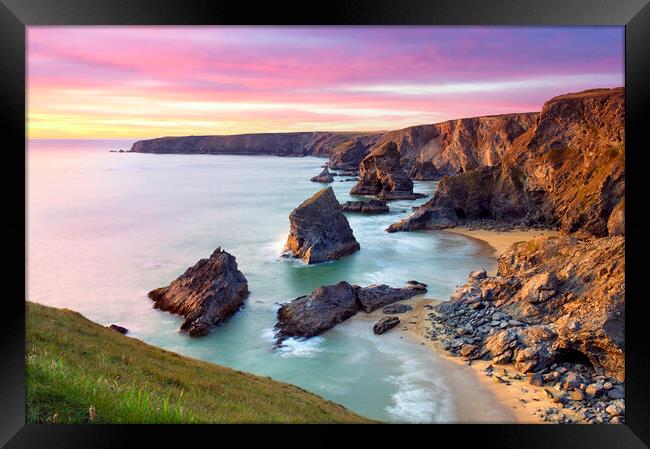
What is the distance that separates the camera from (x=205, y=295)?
2197cm

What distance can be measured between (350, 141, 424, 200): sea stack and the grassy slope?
51760 millimetres

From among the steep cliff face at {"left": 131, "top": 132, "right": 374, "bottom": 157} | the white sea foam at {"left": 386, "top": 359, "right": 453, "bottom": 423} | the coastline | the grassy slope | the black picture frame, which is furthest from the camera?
the steep cliff face at {"left": 131, "top": 132, "right": 374, "bottom": 157}

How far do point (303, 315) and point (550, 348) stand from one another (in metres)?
9.48

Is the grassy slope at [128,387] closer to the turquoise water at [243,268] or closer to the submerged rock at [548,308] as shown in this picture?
the turquoise water at [243,268]

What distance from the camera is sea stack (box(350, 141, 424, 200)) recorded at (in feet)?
209

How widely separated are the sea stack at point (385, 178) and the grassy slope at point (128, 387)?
5176 centimetres

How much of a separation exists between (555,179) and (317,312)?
96.5 feet

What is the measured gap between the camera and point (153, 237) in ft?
130

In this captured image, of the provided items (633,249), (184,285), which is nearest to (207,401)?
(633,249)

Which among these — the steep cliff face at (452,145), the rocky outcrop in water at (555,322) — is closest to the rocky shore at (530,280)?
the rocky outcrop in water at (555,322)

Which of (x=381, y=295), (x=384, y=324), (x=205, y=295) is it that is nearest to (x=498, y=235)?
(x=381, y=295)

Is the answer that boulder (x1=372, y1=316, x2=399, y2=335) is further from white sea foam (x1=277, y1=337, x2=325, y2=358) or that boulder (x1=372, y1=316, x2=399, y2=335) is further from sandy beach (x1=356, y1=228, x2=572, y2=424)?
white sea foam (x1=277, y1=337, x2=325, y2=358)

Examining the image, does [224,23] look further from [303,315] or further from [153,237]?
[153,237]

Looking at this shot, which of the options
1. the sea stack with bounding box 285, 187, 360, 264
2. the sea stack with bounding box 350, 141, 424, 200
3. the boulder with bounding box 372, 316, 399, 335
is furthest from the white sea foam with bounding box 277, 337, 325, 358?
the sea stack with bounding box 350, 141, 424, 200
